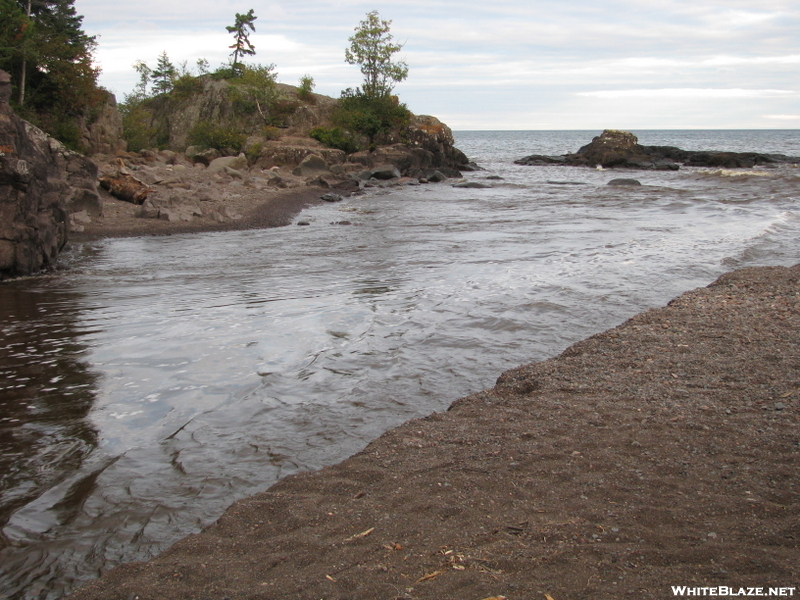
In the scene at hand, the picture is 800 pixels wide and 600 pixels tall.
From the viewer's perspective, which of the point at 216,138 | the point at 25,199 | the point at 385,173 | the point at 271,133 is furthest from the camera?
the point at 271,133

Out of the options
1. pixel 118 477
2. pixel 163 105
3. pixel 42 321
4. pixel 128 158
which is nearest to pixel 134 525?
pixel 118 477

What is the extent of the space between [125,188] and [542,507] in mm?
20542

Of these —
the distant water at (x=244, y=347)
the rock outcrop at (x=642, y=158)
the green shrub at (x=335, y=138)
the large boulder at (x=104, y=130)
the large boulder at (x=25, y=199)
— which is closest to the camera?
the distant water at (x=244, y=347)

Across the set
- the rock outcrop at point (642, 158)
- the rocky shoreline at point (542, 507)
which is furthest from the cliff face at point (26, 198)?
the rock outcrop at point (642, 158)

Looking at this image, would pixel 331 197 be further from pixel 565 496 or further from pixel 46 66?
pixel 565 496

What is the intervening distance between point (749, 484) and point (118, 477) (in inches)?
164

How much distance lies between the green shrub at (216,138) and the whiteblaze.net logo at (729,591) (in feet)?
140

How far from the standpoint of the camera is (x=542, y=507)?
3406 mm

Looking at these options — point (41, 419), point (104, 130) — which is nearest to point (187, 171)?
point (104, 130)

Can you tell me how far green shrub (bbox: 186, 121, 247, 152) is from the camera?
137 feet

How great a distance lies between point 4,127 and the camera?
36.0 ft

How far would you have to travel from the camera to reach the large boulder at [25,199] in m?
11.0

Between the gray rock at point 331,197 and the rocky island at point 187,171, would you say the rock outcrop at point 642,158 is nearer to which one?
the rocky island at point 187,171

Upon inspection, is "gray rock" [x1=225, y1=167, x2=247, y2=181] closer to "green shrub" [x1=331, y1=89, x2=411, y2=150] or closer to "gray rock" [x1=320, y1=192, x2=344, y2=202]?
"gray rock" [x1=320, y1=192, x2=344, y2=202]
